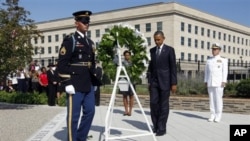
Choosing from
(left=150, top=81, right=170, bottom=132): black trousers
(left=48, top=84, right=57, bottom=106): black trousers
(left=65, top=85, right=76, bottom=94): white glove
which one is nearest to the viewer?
(left=65, top=85, right=76, bottom=94): white glove

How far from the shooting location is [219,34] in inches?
3487

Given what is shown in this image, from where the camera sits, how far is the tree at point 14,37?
12.7 metres

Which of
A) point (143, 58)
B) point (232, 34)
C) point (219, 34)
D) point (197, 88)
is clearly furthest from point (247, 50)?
point (143, 58)

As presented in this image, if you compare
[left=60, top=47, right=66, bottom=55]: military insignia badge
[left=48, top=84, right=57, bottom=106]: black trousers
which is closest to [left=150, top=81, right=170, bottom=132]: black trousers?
[left=60, top=47, right=66, bottom=55]: military insignia badge

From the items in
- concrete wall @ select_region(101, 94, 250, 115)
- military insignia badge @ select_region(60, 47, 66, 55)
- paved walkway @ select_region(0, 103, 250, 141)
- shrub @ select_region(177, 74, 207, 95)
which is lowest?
paved walkway @ select_region(0, 103, 250, 141)

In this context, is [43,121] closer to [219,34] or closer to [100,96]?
A: [100,96]

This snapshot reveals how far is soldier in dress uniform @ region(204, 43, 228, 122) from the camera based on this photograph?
9.26m

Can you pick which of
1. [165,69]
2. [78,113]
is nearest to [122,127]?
[165,69]

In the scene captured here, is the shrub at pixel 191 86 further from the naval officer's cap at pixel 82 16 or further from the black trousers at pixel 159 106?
the naval officer's cap at pixel 82 16

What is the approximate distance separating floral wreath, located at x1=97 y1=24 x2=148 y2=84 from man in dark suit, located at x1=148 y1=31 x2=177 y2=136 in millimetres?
923

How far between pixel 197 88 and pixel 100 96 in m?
4.05

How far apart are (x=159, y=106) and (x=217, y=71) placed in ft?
7.49

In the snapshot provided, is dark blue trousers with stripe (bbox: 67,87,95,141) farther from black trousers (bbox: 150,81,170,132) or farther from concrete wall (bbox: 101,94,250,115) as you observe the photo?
concrete wall (bbox: 101,94,250,115)

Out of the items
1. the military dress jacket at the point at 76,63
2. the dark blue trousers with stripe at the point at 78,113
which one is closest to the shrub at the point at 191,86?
the dark blue trousers with stripe at the point at 78,113
